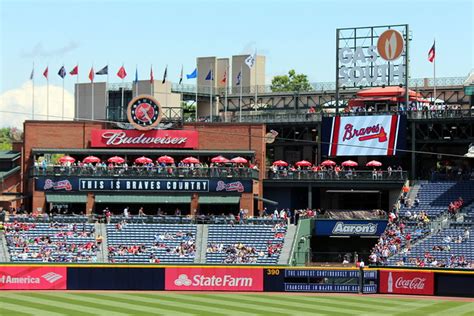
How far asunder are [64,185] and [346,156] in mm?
20742

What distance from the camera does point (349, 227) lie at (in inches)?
2522

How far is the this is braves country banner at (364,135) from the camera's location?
68312mm

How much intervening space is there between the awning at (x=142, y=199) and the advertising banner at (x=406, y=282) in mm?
20293

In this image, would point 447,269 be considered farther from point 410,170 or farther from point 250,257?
point 410,170

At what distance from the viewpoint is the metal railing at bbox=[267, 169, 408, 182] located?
6712 cm

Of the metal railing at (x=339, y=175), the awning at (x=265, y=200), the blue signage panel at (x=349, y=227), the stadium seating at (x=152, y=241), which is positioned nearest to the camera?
the stadium seating at (x=152, y=241)

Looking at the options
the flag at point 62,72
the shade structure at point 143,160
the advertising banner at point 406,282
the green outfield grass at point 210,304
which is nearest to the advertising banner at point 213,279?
the green outfield grass at point 210,304

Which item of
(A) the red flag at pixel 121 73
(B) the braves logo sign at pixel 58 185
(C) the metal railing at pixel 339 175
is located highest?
(A) the red flag at pixel 121 73

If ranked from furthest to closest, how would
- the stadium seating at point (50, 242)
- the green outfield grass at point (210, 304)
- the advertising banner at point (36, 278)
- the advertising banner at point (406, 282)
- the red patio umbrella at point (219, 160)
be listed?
the red patio umbrella at point (219, 160), the stadium seating at point (50, 242), the advertising banner at point (36, 278), the advertising banner at point (406, 282), the green outfield grass at point (210, 304)

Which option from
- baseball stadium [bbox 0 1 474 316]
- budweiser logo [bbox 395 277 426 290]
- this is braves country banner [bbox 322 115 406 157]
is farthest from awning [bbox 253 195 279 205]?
budweiser logo [bbox 395 277 426 290]

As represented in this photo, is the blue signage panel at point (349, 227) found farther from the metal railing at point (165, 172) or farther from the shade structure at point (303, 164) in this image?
the metal railing at point (165, 172)

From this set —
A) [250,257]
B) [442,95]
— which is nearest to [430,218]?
[250,257]

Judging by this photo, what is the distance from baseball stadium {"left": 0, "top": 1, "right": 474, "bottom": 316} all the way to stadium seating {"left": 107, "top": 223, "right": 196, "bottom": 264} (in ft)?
0.42

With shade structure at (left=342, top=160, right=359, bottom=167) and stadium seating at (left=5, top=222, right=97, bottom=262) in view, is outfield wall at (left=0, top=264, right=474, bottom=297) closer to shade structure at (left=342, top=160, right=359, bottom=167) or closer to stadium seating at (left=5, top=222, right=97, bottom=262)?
stadium seating at (left=5, top=222, right=97, bottom=262)
